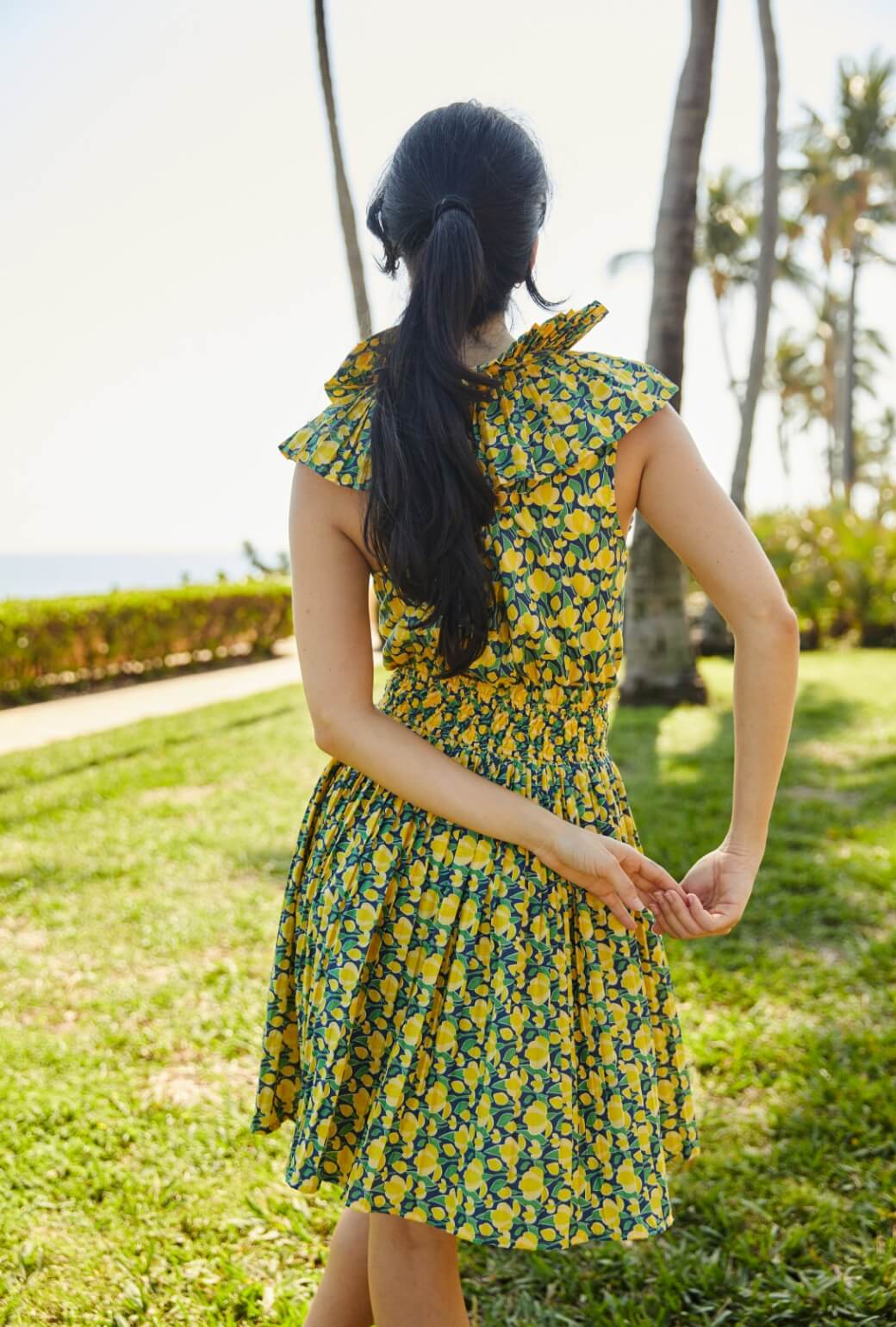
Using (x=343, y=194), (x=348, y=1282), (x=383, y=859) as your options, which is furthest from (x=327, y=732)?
(x=343, y=194)

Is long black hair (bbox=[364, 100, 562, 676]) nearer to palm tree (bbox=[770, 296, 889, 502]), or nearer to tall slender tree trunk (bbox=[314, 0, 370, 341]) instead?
tall slender tree trunk (bbox=[314, 0, 370, 341])

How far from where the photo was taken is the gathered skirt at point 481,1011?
52.2 inches

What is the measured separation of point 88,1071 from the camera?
3.07 m

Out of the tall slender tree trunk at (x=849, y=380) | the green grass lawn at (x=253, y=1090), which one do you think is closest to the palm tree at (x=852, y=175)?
the tall slender tree trunk at (x=849, y=380)

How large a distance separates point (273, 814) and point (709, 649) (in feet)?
25.5

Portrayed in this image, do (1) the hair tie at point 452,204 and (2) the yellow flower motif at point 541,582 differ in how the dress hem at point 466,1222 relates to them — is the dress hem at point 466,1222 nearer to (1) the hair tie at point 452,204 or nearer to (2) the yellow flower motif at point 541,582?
(2) the yellow flower motif at point 541,582

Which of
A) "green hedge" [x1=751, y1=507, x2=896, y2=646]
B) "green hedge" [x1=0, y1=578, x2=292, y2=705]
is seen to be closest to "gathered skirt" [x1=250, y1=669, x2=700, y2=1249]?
"green hedge" [x1=0, y1=578, x2=292, y2=705]

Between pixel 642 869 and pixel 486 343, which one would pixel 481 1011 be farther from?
pixel 486 343

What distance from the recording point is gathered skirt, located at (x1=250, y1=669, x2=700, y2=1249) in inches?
52.2

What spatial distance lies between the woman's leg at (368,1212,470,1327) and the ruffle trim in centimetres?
101

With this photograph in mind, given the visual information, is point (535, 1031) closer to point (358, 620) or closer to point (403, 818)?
point (403, 818)

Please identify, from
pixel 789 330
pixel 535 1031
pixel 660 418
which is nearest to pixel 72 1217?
pixel 535 1031

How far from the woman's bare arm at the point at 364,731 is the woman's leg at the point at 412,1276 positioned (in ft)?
1.65

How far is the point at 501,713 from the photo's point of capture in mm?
1482
